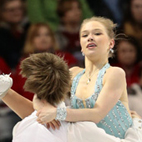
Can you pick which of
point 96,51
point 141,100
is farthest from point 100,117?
point 141,100

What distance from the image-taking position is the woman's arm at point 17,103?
2.11m

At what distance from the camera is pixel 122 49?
453 centimetres

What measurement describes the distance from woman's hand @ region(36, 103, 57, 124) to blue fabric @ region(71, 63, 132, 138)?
27cm

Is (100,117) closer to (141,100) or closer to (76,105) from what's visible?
(76,105)

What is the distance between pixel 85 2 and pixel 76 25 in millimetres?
299

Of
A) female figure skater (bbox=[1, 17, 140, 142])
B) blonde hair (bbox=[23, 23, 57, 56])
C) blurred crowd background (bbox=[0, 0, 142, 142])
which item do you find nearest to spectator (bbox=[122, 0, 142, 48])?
blurred crowd background (bbox=[0, 0, 142, 142])

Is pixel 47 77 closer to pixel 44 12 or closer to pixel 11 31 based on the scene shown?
pixel 11 31

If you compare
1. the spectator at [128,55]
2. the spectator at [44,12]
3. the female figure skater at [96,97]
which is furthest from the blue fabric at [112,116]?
the spectator at [44,12]

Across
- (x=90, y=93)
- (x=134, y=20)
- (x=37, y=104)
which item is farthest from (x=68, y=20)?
(x=37, y=104)

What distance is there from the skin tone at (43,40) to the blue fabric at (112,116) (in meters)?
2.12

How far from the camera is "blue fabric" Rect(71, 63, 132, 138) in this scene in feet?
7.02

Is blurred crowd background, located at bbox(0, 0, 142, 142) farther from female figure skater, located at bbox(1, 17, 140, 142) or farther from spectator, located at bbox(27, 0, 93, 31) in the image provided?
female figure skater, located at bbox(1, 17, 140, 142)

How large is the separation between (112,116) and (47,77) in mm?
465

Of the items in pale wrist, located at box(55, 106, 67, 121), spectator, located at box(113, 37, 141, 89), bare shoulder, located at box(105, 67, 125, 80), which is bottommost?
spectator, located at box(113, 37, 141, 89)
